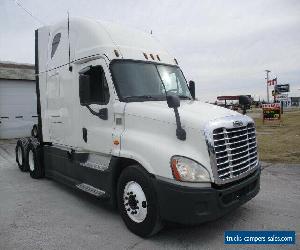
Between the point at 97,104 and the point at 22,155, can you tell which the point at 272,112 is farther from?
the point at 97,104

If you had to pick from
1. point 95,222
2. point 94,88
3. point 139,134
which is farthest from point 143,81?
point 95,222

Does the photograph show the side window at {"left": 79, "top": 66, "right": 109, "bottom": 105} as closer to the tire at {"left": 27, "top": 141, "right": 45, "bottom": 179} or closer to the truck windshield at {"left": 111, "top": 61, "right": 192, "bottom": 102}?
the truck windshield at {"left": 111, "top": 61, "right": 192, "bottom": 102}

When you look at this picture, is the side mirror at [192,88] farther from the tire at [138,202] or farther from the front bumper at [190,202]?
the front bumper at [190,202]

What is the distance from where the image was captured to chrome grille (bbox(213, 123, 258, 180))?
15.9 feet

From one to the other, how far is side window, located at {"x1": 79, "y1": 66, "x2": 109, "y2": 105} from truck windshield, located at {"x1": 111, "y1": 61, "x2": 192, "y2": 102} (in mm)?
279

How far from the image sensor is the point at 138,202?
5195mm

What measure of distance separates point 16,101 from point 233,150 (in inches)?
696

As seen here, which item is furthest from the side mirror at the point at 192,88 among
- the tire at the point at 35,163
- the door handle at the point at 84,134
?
the tire at the point at 35,163

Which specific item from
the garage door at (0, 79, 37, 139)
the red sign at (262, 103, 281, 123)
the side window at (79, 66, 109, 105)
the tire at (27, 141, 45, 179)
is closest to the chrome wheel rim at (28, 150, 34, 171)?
the tire at (27, 141, 45, 179)

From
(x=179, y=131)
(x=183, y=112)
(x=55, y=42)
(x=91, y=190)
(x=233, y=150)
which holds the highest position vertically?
(x=55, y=42)

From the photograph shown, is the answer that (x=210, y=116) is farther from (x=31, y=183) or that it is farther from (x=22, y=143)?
(x=22, y=143)

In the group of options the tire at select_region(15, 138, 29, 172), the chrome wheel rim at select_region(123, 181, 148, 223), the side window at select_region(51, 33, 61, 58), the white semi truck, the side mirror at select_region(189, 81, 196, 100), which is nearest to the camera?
the white semi truck

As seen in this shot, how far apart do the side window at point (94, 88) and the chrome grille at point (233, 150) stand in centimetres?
208

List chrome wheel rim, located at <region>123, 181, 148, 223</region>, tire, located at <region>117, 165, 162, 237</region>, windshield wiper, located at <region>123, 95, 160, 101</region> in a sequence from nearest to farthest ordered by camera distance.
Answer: tire, located at <region>117, 165, 162, 237</region> → chrome wheel rim, located at <region>123, 181, 148, 223</region> → windshield wiper, located at <region>123, 95, 160, 101</region>
